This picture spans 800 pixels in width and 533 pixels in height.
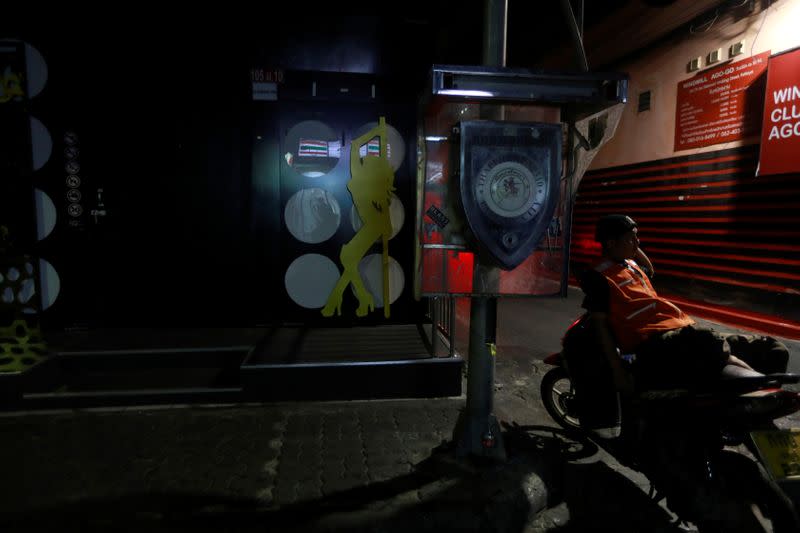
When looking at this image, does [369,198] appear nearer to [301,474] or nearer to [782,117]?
[301,474]

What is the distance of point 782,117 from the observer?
675 centimetres

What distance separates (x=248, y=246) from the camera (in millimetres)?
5871

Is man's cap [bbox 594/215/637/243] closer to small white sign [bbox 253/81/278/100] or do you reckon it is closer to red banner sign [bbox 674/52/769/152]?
small white sign [bbox 253/81/278/100]

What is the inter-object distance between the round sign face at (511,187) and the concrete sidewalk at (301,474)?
1.62 meters

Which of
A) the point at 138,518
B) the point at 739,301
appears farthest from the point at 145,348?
the point at 739,301

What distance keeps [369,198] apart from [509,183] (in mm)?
3152

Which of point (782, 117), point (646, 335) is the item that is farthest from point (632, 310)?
point (782, 117)

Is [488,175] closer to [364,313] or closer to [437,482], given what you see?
[437,482]

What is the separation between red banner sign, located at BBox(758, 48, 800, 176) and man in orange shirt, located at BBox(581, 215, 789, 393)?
18.1ft

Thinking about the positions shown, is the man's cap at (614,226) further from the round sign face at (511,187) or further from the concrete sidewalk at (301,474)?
A: the concrete sidewalk at (301,474)

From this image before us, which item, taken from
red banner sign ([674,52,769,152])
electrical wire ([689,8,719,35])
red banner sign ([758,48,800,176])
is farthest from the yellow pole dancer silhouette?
electrical wire ([689,8,719,35])

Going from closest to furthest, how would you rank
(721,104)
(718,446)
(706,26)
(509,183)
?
(718,446), (509,183), (721,104), (706,26)

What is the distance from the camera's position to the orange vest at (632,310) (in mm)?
2895

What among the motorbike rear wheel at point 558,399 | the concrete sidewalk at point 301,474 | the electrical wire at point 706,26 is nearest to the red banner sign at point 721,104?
the electrical wire at point 706,26
